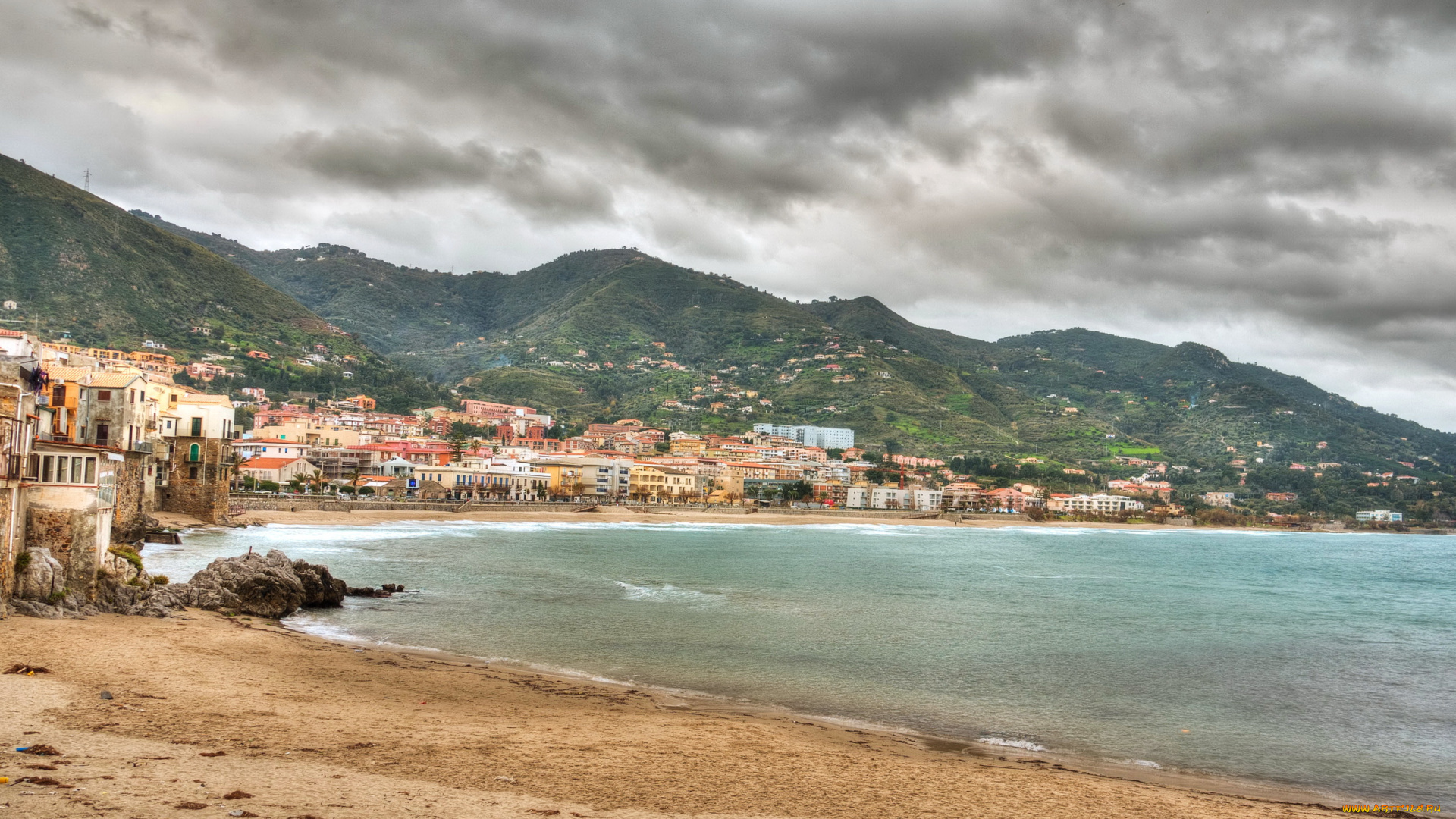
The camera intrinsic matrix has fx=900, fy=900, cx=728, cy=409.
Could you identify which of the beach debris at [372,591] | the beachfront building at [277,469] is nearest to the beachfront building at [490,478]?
the beachfront building at [277,469]

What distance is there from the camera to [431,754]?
937 cm

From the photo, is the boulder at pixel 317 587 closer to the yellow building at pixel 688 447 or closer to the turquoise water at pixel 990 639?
the turquoise water at pixel 990 639

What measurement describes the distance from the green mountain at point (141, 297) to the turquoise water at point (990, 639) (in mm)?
→ 79581

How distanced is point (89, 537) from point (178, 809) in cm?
1131

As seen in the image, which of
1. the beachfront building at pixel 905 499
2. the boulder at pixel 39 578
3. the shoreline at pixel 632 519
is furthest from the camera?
the beachfront building at pixel 905 499

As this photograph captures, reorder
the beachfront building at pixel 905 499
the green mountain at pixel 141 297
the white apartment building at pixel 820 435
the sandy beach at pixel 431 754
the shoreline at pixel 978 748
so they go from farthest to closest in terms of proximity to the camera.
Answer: the white apartment building at pixel 820 435
the beachfront building at pixel 905 499
the green mountain at pixel 141 297
the shoreline at pixel 978 748
the sandy beach at pixel 431 754

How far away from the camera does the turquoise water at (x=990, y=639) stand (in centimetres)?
1396

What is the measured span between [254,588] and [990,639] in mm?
17719

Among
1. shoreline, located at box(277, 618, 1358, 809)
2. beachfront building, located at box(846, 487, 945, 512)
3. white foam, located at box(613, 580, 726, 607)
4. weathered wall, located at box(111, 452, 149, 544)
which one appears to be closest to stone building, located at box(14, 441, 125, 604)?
shoreline, located at box(277, 618, 1358, 809)

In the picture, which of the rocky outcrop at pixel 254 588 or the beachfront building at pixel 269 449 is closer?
the rocky outcrop at pixel 254 588

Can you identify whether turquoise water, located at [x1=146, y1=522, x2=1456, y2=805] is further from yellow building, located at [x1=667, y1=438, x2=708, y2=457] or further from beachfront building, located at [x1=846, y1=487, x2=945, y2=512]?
yellow building, located at [x1=667, y1=438, x2=708, y2=457]

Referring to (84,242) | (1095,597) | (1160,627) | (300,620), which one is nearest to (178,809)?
(300,620)

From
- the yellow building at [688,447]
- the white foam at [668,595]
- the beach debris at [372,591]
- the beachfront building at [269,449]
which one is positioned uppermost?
the yellow building at [688,447]

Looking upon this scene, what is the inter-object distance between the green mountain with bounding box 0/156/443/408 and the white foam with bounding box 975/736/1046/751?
11135 cm
